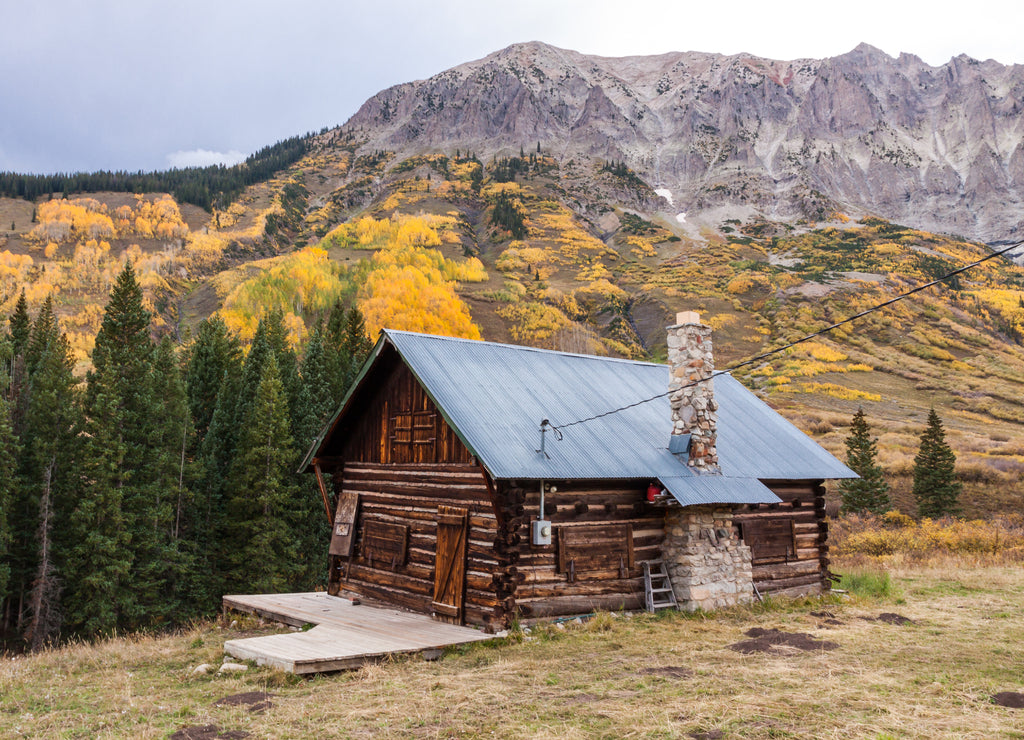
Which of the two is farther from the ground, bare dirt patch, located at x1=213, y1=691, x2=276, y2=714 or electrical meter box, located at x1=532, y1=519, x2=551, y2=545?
electrical meter box, located at x1=532, y1=519, x2=551, y2=545

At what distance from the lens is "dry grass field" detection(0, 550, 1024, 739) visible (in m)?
8.73

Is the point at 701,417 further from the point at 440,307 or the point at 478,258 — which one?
the point at 478,258

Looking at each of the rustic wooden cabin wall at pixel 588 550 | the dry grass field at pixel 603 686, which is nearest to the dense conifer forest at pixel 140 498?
the dry grass field at pixel 603 686

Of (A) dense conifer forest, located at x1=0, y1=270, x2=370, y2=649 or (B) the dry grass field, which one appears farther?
(A) dense conifer forest, located at x1=0, y1=270, x2=370, y2=649

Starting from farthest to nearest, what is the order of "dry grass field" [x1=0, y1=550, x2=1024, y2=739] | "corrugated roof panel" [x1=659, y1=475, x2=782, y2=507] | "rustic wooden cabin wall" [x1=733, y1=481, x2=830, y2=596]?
"rustic wooden cabin wall" [x1=733, y1=481, x2=830, y2=596], "corrugated roof panel" [x1=659, y1=475, x2=782, y2=507], "dry grass field" [x1=0, y1=550, x2=1024, y2=739]

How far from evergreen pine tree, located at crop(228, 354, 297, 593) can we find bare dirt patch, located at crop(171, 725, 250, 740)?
24748mm

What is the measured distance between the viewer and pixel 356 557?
19484 millimetres

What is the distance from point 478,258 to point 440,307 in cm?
4627

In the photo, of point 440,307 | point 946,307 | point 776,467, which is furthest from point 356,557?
point 946,307

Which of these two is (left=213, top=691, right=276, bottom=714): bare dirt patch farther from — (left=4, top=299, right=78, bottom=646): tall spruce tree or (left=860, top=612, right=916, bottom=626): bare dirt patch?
(left=4, top=299, right=78, bottom=646): tall spruce tree

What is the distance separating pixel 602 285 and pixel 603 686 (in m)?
126

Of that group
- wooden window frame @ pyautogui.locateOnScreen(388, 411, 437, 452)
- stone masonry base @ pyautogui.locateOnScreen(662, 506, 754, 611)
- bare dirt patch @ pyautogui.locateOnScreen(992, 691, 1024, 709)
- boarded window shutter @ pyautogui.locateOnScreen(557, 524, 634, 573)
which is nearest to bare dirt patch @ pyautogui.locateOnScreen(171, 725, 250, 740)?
boarded window shutter @ pyautogui.locateOnScreen(557, 524, 634, 573)

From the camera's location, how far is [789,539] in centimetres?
2052

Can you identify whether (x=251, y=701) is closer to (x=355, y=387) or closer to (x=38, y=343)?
(x=355, y=387)
